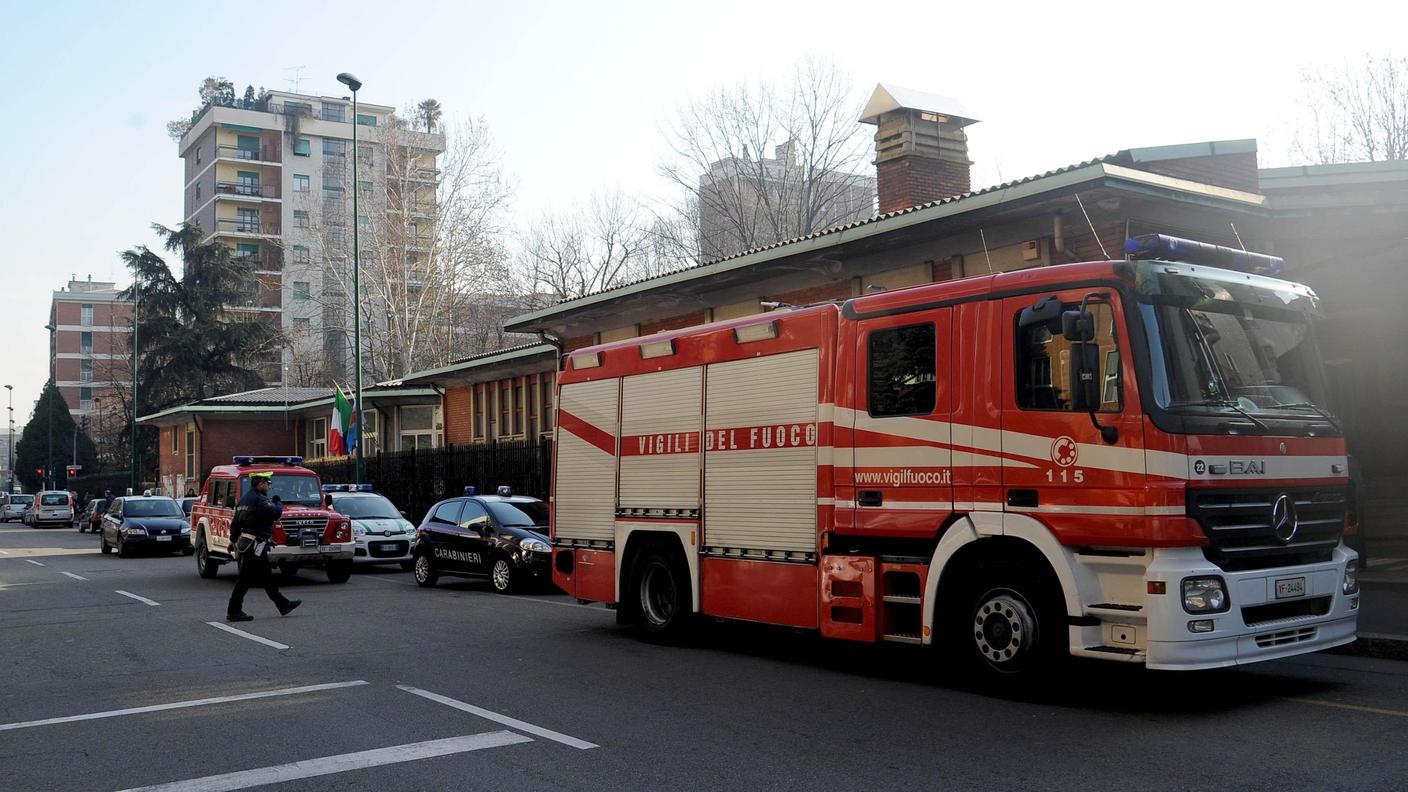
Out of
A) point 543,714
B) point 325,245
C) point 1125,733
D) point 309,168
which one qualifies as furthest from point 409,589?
point 309,168

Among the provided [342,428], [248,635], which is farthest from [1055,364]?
[342,428]

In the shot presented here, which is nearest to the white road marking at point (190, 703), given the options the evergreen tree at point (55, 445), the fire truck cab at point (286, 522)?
the fire truck cab at point (286, 522)

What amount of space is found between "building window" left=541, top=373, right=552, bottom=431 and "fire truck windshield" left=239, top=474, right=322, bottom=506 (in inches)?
346

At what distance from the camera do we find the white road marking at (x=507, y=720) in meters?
7.09

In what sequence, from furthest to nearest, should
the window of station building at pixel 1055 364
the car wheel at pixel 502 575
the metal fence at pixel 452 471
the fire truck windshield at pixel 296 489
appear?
the metal fence at pixel 452 471 → the fire truck windshield at pixel 296 489 → the car wheel at pixel 502 575 → the window of station building at pixel 1055 364

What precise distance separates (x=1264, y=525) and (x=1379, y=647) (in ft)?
9.34

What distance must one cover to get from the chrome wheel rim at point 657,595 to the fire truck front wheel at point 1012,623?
3.70 meters

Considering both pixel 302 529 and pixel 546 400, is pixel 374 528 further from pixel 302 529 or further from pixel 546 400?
pixel 546 400

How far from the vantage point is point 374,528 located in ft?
73.7

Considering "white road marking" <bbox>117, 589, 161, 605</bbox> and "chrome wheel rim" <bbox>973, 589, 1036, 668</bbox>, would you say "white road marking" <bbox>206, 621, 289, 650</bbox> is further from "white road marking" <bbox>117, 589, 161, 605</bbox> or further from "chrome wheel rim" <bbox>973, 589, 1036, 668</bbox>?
"chrome wheel rim" <bbox>973, 589, 1036, 668</bbox>

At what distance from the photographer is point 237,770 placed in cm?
654

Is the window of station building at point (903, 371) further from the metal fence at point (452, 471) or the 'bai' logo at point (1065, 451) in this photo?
the metal fence at point (452, 471)

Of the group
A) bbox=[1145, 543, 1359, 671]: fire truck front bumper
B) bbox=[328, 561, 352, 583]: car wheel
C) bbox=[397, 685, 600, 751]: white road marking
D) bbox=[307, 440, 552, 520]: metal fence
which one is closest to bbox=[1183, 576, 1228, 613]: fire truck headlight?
bbox=[1145, 543, 1359, 671]: fire truck front bumper

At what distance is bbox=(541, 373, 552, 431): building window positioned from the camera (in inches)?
1158
